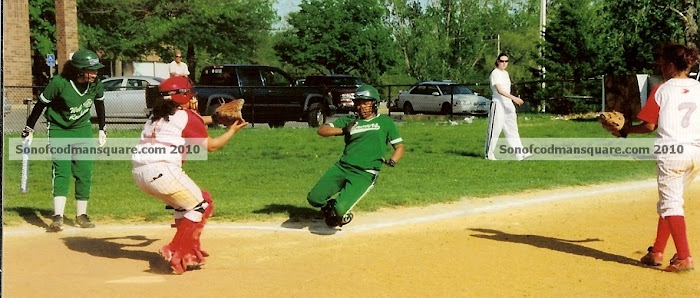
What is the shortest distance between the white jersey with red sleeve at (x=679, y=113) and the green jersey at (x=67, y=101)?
5858mm

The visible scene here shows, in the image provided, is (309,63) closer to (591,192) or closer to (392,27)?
(392,27)

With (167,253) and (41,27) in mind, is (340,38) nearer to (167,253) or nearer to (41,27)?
(41,27)

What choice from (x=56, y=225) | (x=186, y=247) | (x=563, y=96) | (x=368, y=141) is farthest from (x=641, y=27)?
(x=186, y=247)

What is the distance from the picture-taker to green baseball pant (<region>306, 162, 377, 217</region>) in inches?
327

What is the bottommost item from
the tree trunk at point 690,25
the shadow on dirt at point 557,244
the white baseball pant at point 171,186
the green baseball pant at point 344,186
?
the shadow on dirt at point 557,244

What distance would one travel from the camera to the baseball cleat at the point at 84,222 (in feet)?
29.0

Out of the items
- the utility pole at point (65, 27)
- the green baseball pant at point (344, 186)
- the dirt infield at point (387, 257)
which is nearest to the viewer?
the dirt infield at point (387, 257)

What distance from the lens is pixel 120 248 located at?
305 inches

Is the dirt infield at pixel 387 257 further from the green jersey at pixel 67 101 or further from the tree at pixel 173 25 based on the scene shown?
the tree at pixel 173 25

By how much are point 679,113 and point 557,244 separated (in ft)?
6.10

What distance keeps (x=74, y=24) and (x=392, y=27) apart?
23.2 meters

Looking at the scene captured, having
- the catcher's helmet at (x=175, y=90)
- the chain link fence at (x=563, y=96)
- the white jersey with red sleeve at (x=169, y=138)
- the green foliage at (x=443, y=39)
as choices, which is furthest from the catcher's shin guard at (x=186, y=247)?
the green foliage at (x=443, y=39)

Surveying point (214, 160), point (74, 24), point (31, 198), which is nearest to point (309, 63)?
point (74, 24)

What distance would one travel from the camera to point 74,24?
3412cm
